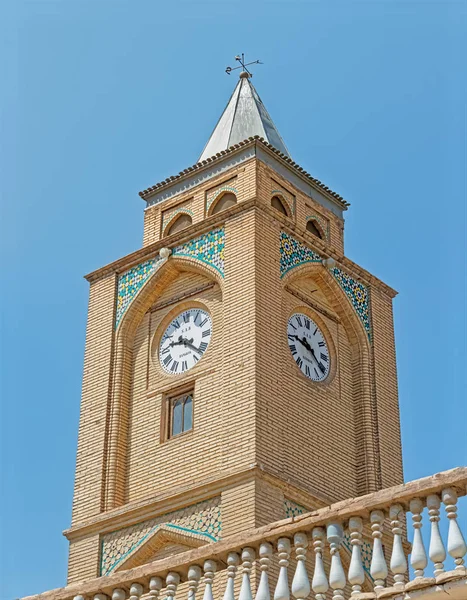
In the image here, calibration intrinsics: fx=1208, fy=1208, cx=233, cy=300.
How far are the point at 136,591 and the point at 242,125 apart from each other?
1097 cm

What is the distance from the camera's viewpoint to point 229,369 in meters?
14.4

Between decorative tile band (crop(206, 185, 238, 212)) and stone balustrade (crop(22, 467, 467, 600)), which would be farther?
decorative tile band (crop(206, 185, 238, 212))

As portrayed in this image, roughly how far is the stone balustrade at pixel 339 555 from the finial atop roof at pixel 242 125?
10497mm

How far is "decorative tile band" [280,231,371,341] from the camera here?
15.5 m

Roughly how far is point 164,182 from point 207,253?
2127 millimetres

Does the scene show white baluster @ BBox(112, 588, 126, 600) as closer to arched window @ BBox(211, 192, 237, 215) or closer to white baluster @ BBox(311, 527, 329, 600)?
white baluster @ BBox(311, 527, 329, 600)

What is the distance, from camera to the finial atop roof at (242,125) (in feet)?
57.2

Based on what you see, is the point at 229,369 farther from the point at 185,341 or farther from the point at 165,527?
the point at 165,527

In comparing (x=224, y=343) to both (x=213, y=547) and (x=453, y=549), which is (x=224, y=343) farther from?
(x=453, y=549)

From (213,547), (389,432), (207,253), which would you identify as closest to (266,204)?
(207,253)

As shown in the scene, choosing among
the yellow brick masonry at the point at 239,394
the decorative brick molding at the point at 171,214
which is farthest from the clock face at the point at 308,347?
the decorative brick molding at the point at 171,214

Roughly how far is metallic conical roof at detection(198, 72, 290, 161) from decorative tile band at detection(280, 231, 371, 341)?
214 cm

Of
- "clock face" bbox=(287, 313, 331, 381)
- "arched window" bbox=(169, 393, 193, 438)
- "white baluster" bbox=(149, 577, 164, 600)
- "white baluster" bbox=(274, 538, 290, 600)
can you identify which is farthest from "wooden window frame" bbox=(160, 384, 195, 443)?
"white baluster" bbox=(274, 538, 290, 600)

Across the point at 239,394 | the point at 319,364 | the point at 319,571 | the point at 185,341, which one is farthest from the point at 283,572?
the point at 319,364
